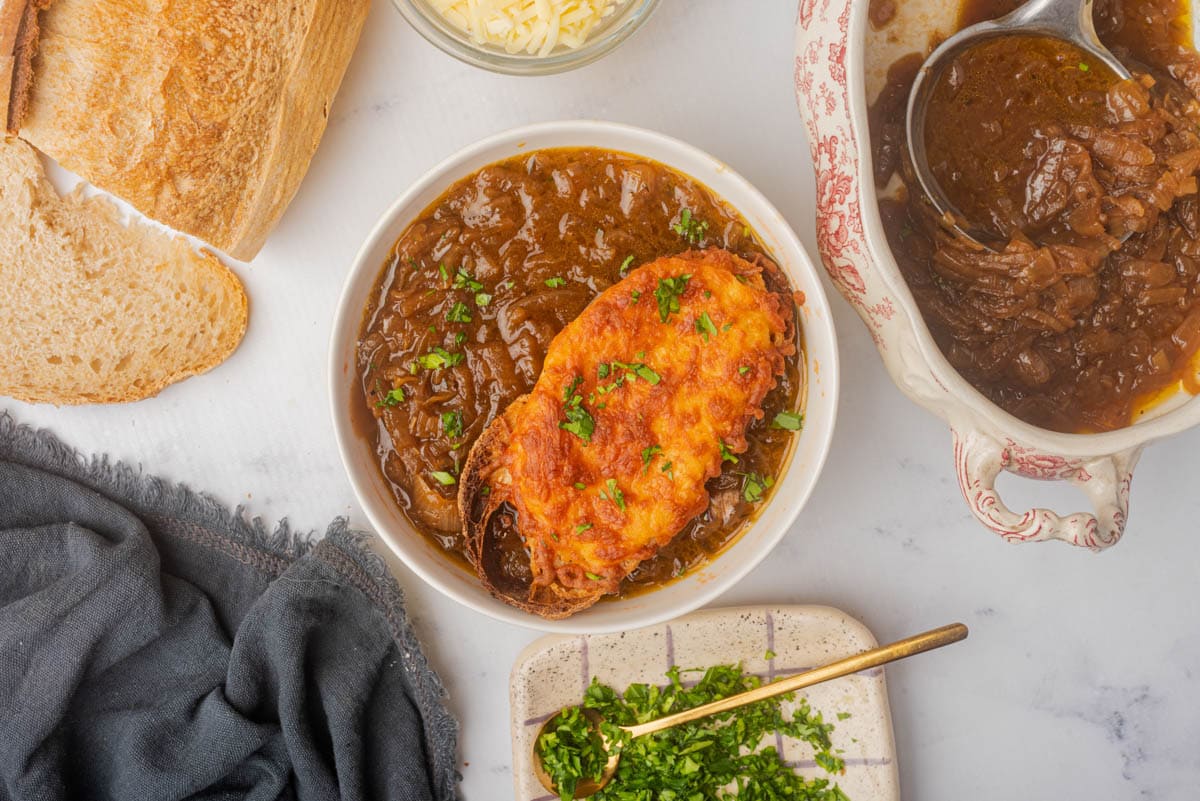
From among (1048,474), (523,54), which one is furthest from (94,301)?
(1048,474)

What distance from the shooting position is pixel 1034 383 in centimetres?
306

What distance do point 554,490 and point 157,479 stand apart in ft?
5.76

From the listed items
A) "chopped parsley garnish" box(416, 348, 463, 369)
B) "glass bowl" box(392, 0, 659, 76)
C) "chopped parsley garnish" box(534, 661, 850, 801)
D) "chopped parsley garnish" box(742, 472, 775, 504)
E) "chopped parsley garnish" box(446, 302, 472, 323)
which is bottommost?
"chopped parsley garnish" box(534, 661, 850, 801)

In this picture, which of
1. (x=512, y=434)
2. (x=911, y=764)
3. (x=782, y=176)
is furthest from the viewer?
(x=911, y=764)

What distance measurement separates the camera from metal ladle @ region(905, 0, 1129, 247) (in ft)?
9.78

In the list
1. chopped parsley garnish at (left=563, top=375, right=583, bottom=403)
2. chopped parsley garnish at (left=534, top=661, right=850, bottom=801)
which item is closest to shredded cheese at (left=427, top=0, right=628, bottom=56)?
chopped parsley garnish at (left=563, top=375, right=583, bottom=403)

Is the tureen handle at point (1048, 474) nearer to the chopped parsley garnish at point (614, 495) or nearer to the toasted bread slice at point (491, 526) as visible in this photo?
the chopped parsley garnish at point (614, 495)

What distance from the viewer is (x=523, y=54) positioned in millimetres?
3252

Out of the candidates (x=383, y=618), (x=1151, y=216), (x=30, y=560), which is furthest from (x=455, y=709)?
(x=1151, y=216)

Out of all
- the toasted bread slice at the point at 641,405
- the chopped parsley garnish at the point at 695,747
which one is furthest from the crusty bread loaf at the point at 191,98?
the chopped parsley garnish at the point at 695,747

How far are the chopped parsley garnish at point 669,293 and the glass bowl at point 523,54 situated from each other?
0.88 m

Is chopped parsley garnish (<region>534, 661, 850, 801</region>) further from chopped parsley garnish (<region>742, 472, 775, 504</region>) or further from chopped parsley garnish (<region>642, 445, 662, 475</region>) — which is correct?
chopped parsley garnish (<region>642, 445, 662, 475</region>)

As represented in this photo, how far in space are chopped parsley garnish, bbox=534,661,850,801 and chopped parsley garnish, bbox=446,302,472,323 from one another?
4.90 ft

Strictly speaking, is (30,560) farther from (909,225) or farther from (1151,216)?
(1151,216)
